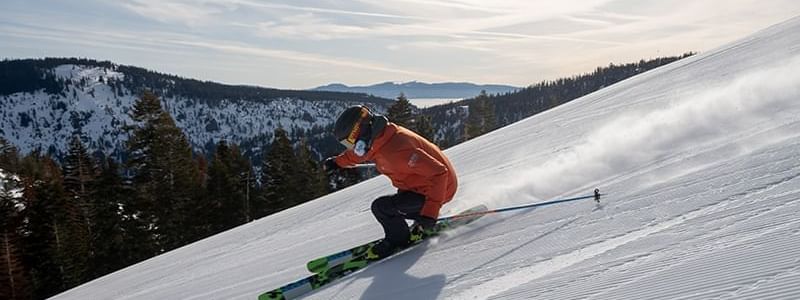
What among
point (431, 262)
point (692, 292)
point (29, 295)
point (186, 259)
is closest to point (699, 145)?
point (431, 262)

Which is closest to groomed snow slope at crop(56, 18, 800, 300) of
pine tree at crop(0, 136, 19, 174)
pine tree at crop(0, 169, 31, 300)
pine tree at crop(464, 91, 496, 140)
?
pine tree at crop(0, 169, 31, 300)

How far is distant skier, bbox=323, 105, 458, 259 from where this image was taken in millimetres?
5031

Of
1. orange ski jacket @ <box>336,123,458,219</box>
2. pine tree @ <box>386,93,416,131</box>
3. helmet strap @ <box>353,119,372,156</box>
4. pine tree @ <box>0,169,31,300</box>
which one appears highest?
pine tree @ <box>386,93,416,131</box>

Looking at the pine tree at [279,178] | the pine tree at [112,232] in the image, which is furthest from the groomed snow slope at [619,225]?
the pine tree at [279,178]

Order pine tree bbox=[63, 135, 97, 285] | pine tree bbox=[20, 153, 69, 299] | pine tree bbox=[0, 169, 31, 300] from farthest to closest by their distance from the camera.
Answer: pine tree bbox=[20, 153, 69, 299]
pine tree bbox=[63, 135, 97, 285]
pine tree bbox=[0, 169, 31, 300]

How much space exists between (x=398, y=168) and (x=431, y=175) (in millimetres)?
322

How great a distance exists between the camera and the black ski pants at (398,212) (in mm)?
5176

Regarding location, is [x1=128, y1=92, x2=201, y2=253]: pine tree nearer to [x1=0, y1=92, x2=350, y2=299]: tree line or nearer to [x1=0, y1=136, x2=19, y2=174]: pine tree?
[x1=0, y1=92, x2=350, y2=299]: tree line

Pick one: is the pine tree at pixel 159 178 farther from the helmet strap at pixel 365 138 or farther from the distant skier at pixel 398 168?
the helmet strap at pixel 365 138

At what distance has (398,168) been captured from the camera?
16.9ft

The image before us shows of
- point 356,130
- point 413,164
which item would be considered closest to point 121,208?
point 356,130

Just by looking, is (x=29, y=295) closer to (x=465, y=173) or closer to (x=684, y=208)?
(x=465, y=173)

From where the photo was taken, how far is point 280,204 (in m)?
34.4

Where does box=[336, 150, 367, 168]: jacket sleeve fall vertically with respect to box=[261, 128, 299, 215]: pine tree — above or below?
above
